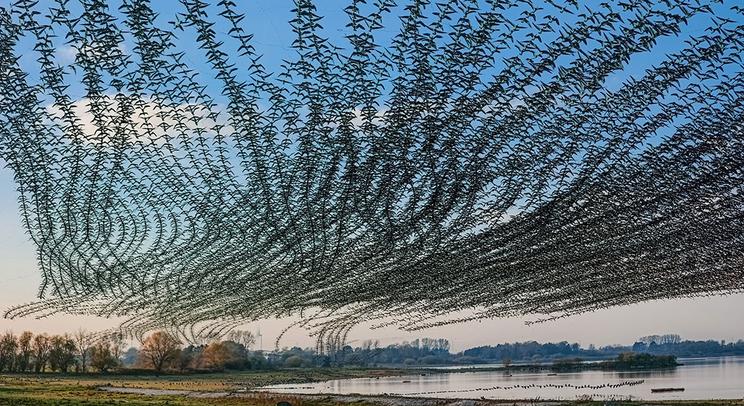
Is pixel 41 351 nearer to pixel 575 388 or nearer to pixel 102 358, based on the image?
pixel 102 358

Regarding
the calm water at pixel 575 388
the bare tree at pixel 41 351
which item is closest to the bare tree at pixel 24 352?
the bare tree at pixel 41 351

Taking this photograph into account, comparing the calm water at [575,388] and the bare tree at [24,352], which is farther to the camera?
the bare tree at [24,352]

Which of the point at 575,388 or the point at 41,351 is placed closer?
the point at 575,388

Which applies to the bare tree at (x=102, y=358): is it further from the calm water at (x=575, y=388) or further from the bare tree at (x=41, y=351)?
Result: the calm water at (x=575, y=388)

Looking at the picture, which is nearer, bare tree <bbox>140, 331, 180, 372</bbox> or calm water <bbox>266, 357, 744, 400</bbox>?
calm water <bbox>266, 357, 744, 400</bbox>

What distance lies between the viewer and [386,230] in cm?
2266

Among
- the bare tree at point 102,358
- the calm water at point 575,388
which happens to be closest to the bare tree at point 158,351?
the bare tree at point 102,358

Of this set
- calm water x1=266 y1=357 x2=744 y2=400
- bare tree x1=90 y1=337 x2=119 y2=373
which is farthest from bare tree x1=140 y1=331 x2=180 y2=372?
calm water x1=266 y1=357 x2=744 y2=400

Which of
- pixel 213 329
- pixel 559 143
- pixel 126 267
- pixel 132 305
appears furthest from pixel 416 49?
pixel 213 329

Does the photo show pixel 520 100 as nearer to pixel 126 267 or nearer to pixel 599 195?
pixel 599 195

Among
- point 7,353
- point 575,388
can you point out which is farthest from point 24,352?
point 575,388

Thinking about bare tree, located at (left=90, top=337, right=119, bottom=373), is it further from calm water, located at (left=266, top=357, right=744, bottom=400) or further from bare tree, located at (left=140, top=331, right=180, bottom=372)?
calm water, located at (left=266, top=357, right=744, bottom=400)

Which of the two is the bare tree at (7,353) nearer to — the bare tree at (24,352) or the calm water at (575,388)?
the bare tree at (24,352)

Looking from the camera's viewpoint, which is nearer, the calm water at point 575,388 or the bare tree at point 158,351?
the calm water at point 575,388
